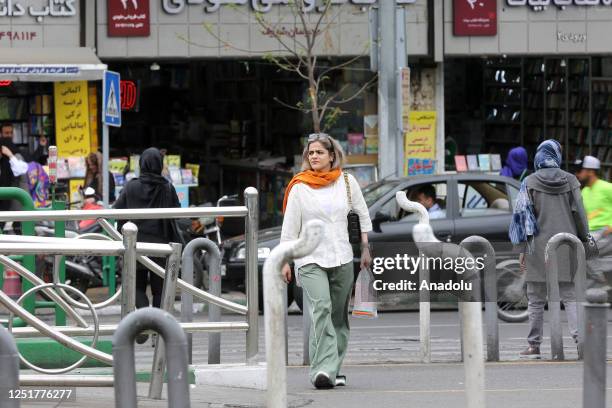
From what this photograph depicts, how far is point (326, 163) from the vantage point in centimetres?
953

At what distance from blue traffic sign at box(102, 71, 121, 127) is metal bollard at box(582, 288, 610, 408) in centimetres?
1177

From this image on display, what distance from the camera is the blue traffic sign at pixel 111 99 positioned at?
56.2ft

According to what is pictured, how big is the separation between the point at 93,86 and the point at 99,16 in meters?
1.06

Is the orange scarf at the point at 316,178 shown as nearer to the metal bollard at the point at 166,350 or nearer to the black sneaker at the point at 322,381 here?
the black sneaker at the point at 322,381

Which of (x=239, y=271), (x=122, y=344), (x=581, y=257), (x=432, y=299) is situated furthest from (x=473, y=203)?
(x=122, y=344)

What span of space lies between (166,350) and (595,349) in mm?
1854

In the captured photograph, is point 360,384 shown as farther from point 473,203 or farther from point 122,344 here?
point 473,203

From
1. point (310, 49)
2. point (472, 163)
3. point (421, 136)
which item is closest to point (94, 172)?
point (310, 49)

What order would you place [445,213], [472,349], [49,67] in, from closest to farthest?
[472,349]
[445,213]
[49,67]

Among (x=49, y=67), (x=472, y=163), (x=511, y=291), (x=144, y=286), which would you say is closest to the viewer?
(x=511, y=291)

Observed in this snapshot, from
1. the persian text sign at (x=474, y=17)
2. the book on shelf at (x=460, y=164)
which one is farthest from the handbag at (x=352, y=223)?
the book on shelf at (x=460, y=164)

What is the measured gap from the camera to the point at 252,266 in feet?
28.9

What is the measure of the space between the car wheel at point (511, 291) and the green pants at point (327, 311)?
132 cm

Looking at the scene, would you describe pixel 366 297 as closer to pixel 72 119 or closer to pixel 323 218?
pixel 323 218
